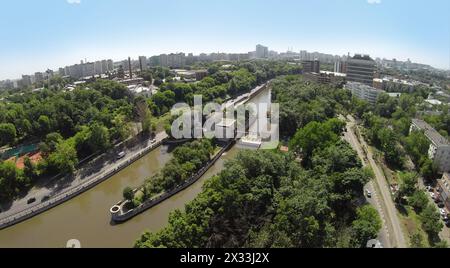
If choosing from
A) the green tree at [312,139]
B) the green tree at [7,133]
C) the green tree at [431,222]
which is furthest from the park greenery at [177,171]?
the green tree at [7,133]

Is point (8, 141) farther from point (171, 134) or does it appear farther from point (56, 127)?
point (171, 134)

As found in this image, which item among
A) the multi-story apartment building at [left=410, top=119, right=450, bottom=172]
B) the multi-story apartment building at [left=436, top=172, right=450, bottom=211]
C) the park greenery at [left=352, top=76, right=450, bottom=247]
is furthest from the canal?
the multi-story apartment building at [left=410, top=119, right=450, bottom=172]

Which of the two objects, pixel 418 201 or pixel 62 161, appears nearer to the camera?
pixel 418 201

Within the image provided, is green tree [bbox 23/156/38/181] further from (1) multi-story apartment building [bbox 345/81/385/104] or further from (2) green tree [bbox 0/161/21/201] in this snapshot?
(1) multi-story apartment building [bbox 345/81/385/104]

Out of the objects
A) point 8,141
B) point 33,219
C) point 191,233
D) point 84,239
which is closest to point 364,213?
point 191,233

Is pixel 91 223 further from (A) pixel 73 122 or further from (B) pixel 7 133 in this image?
(B) pixel 7 133

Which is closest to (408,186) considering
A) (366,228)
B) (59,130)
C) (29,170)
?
(366,228)

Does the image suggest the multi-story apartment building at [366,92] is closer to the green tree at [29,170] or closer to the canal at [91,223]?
the canal at [91,223]
